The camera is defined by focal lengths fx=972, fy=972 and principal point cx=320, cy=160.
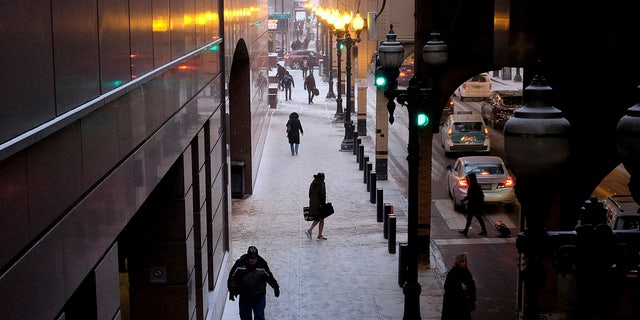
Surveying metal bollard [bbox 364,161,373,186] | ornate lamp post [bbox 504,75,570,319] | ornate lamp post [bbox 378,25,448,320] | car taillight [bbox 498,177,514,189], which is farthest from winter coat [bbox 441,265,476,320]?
metal bollard [bbox 364,161,373,186]

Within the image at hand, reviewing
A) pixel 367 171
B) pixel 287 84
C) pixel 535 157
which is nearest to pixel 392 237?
pixel 367 171

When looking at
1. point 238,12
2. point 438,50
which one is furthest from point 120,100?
point 238,12

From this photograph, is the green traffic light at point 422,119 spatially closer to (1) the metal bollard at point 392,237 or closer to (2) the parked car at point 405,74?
(1) the metal bollard at point 392,237

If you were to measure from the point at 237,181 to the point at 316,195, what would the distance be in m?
5.46

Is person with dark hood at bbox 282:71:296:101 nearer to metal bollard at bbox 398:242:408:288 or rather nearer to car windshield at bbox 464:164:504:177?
car windshield at bbox 464:164:504:177

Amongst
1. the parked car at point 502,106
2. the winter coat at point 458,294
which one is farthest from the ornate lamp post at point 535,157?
the parked car at point 502,106

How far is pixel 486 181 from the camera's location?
982 inches

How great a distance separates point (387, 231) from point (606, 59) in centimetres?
867

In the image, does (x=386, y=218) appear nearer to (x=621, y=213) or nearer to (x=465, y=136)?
(x=621, y=213)

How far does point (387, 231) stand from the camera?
21219 millimetres

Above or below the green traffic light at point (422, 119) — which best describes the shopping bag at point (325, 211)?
below

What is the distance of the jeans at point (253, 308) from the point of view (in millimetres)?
14273

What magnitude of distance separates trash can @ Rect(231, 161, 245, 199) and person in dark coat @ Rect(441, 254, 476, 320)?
1260 centimetres

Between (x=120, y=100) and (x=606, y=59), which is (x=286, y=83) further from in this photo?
(x=120, y=100)
